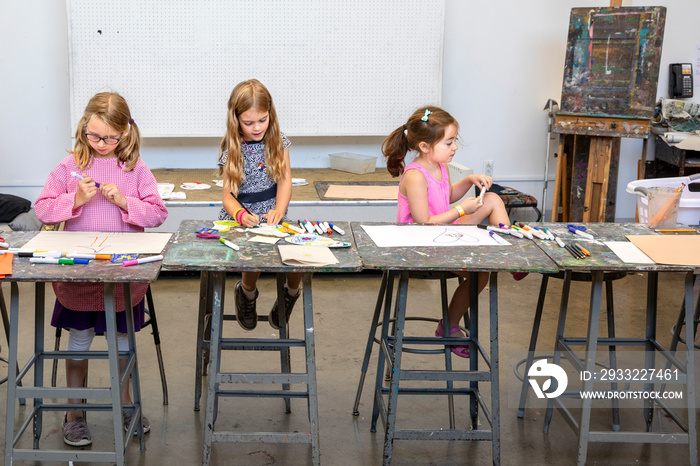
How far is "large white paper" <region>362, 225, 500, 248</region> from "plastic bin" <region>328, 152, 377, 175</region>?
227cm

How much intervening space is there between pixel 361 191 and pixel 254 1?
4.45ft

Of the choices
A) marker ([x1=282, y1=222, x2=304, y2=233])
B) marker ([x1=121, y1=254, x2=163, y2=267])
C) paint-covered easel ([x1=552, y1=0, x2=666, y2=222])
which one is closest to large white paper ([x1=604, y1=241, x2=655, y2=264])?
marker ([x1=282, y1=222, x2=304, y2=233])

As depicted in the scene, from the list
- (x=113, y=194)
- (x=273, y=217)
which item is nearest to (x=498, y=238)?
(x=273, y=217)

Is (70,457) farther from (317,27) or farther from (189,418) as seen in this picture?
A: (317,27)

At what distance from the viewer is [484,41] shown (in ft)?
15.7

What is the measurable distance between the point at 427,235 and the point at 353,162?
2.44 meters

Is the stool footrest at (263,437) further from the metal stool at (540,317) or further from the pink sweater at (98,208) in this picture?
the metal stool at (540,317)

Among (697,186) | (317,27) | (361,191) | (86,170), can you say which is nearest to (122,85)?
(317,27)

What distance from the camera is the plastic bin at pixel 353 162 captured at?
460 centimetres

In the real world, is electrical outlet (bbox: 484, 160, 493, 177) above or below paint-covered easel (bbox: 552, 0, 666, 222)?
below

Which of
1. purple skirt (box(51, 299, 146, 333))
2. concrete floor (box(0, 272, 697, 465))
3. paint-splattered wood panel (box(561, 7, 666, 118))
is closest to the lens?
purple skirt (box(51, 299, 146, 333))

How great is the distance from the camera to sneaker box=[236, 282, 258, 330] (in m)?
2.74

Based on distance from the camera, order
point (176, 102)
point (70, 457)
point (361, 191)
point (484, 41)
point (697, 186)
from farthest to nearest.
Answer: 1. point (484, 41)
2. point (176, 102)
3. point (361, 191)
4. point (697, 186)
5. point (70, 457)

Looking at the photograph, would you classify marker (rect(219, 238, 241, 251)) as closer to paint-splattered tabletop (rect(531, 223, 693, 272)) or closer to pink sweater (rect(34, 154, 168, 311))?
pink sweater (rect(34, 154, 168, 311))
